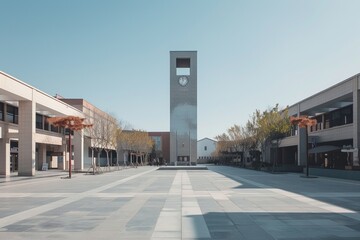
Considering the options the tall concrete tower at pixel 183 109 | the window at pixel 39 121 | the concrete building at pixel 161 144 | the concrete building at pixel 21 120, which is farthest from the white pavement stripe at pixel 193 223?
the concrete building at pixel 161 144

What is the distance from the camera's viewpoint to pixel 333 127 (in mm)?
48469

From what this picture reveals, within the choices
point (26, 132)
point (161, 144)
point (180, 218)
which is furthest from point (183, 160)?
point (180, 218)

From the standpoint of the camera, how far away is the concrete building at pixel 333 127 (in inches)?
1542

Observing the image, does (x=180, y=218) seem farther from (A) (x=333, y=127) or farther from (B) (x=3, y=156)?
(A) (x=333, y=127)

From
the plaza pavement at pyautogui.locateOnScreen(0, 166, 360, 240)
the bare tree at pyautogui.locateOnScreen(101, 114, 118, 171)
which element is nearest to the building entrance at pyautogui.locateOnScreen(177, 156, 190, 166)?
the bare tree at pyautogui.locateOnScreen(101, 114, 118, 171)

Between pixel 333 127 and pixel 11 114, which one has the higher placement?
pixel 11 114

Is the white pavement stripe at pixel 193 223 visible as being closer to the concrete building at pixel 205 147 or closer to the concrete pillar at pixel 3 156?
the concrete pillar at pixel 3 156

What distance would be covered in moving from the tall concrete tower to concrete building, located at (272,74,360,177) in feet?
110

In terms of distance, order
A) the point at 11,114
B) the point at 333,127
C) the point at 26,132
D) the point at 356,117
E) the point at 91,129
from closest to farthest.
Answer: the point at 356,117, the point at 26,132, the point at 11,114, the point at 333,127, the point at 91,129

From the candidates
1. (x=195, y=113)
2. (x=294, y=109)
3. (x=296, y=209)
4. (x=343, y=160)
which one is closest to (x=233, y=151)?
(x=195, y=113)

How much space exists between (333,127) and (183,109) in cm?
4876

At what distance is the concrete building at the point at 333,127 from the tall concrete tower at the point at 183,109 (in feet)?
110

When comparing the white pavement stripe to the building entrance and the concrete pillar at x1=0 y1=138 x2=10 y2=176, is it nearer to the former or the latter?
the concrete pillar at x1=0 y1=138 x2=10 y2=176

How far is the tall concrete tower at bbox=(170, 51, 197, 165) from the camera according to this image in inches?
3701
